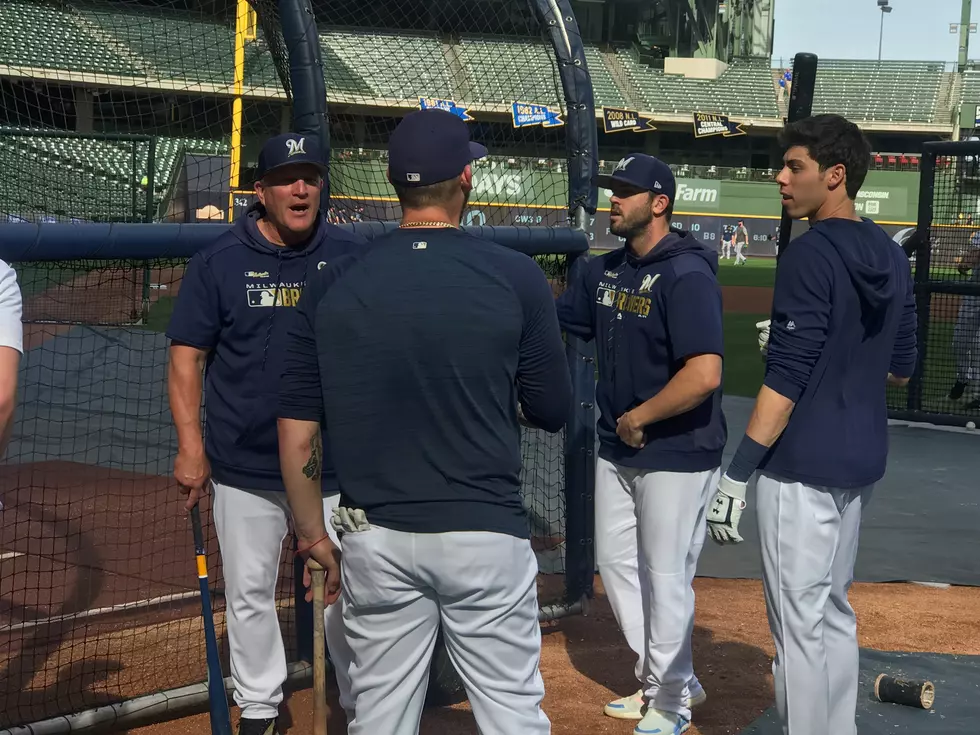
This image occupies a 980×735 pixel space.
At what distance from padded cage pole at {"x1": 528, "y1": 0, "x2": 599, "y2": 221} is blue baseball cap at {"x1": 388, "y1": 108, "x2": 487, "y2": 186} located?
2667 millimetres

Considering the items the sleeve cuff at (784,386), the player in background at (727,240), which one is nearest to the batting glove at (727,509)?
the sleeve cuff at (784,386)

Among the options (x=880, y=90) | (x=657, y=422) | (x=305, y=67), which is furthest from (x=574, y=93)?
(x=880, y=90)

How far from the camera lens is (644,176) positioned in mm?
4160

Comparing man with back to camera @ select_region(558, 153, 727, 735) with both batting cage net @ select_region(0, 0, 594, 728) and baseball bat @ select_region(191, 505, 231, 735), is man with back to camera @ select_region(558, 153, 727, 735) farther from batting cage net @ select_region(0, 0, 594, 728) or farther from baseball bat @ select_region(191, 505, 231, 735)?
baseball bat @ select_region(191, 505, 231, 735)

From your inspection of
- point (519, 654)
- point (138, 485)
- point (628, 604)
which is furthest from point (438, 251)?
point (138, 485)

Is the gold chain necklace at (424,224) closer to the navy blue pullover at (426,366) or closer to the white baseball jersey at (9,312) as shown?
the navy blue pullover at (426,366)

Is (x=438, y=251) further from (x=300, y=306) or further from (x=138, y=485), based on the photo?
(x=138, y=485)

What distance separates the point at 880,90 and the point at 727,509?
5054cm

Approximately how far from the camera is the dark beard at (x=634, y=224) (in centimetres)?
→ 418

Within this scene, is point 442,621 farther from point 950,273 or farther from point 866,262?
point 950,273

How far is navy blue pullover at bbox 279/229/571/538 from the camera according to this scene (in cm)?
254

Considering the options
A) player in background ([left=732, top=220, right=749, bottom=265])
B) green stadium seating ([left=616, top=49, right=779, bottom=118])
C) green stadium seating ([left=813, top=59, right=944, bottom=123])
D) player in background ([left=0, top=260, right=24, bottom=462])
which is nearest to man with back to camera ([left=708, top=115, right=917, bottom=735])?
player in background ([left=0, top=260, right=24, bottom=462])

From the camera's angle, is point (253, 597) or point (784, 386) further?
point (253, 597)

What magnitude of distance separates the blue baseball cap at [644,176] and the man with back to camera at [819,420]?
2.53ft
